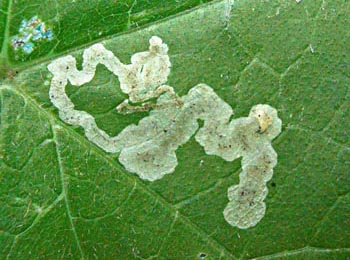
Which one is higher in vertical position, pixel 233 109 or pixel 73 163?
pixel 233 109

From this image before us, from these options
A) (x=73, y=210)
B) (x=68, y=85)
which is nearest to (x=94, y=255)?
(x=73, y=210)

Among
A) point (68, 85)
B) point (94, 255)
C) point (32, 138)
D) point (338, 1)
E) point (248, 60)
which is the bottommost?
point (94, 255)

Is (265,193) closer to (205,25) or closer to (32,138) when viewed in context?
(205,25)
